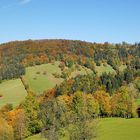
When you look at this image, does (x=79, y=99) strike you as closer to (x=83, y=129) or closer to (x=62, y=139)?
(x=62, y=139)

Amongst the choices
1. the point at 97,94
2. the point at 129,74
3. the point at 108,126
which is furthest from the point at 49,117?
the point at 129,74

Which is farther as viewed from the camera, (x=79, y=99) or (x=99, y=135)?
(x=79, y=99)

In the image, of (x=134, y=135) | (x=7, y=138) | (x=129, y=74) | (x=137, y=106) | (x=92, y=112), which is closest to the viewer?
(x=134, y=135)

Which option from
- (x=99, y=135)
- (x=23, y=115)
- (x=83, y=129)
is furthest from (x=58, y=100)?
(x=83, y=129)

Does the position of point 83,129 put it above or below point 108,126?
above

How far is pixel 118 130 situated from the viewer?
94.8 meters

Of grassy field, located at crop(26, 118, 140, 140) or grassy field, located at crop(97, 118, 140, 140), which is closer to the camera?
grassy field, located at crop(97, 118, 140, 140)

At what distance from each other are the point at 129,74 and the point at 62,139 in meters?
118

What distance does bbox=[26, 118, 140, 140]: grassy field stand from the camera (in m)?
84.4

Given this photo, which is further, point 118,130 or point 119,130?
point 118,130

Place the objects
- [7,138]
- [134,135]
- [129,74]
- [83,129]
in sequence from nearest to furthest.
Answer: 1. [83,129]
2. [134,135]
3. [7,138]
4. [129,74]

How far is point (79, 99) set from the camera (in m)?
132

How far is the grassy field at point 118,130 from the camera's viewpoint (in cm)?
8444

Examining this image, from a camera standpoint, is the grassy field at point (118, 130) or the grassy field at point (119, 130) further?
the grassy field at point (118, 130)
